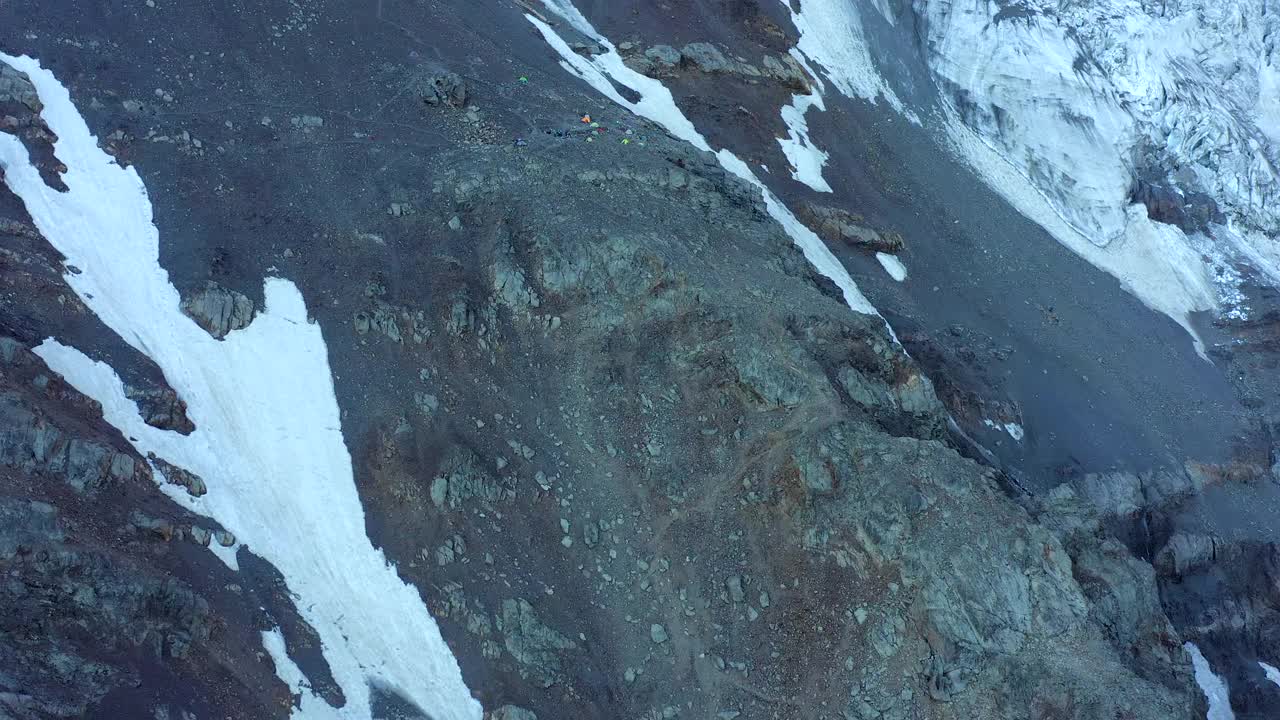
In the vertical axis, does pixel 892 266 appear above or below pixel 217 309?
below

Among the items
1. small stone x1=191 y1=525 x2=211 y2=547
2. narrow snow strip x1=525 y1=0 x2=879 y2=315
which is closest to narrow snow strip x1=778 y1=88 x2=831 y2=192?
narrow snow strip x1=525 y1=0 x2=879 y2=315

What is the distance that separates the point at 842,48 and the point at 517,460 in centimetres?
3371

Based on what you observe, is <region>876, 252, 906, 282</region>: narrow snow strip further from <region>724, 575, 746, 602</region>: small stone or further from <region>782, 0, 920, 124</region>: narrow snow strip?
<region>724, 575, 746, 602</region>: small stone

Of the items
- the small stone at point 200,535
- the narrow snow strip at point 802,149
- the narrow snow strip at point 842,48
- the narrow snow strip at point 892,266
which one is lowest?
the small stone at point 200,535

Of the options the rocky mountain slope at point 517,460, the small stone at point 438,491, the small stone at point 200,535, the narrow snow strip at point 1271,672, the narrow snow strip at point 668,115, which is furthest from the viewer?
the narrow snow strip at point 668,115

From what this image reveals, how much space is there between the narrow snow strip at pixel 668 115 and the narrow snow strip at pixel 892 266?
282 centimetres

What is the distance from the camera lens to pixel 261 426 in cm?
2573

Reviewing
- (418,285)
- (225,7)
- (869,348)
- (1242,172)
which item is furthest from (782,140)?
(1242,172)

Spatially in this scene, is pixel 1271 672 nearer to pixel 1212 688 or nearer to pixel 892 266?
pixel 1212 688

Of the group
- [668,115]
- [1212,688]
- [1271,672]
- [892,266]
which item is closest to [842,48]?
[668,115]

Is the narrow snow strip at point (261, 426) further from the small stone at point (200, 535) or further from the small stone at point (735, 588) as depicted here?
the small stone at point (735, 588)

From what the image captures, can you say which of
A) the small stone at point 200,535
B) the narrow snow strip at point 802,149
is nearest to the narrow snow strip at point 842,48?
the narrow snow strip at point 802,149

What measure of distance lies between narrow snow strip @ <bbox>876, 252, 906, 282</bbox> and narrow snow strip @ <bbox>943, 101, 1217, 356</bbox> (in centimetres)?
1008

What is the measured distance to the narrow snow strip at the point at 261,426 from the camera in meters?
23.2
